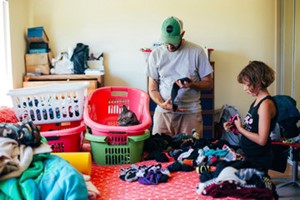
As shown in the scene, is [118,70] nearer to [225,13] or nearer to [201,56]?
[225,13]

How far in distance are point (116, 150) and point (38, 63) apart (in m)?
2.60

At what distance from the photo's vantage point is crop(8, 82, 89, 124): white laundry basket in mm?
2066

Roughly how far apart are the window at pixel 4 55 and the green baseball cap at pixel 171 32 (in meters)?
1.87

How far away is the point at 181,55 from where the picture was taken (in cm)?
248

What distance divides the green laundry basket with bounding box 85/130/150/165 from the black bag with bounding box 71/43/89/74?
93.6 inches

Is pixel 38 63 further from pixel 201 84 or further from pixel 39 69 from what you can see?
pixel 201 84

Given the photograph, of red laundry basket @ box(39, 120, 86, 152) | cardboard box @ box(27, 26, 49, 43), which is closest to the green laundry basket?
red laundry basket @ box(39, 120, 86, 152)

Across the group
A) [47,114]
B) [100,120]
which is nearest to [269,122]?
[100,120]

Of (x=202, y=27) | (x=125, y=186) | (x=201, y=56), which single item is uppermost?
(x=202, y=27)

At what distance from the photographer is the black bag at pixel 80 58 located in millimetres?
4102

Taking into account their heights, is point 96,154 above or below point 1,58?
below

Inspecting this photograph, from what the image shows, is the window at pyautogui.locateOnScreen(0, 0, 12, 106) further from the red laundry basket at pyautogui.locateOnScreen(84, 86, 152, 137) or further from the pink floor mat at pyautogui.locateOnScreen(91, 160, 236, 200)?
the pink floor mat at pyautogui.locateOnScreen(91, 160, 236, 200)

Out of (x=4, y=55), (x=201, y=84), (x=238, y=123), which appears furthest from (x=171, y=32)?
(x=4, y=55)

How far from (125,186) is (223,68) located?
3.22 m
